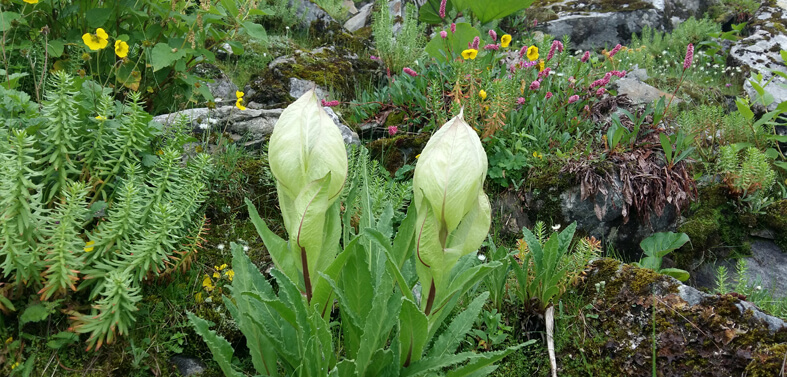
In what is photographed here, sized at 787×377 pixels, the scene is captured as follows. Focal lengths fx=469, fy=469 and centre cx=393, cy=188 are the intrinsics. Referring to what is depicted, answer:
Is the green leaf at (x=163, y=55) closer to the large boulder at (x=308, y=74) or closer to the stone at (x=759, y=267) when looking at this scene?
the large boulder at (x=308, y=74)

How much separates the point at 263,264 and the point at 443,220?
1409 millimetres

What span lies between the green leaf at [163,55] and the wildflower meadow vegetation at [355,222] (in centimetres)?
1

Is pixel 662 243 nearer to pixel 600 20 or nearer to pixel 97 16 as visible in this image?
pixel 97 16

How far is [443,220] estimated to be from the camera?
1.07 metres

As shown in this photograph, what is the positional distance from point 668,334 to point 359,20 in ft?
26.1

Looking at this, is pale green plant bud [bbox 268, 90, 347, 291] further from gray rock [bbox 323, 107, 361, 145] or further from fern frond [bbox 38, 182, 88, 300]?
gray rock [bbox 323, 107, 361, 145]

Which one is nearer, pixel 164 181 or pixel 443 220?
pixel 443 220

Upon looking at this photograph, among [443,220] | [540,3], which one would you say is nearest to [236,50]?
[443,220]

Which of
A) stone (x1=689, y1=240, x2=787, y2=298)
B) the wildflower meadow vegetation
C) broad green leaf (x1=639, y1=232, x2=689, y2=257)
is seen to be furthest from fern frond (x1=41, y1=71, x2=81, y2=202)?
stone (x1=689, y1=240, x2=787, y2=298)

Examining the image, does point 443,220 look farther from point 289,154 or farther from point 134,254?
point 134,254

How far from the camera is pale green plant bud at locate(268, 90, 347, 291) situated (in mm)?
1085

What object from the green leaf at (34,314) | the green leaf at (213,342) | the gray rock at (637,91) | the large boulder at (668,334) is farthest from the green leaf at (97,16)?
the gray rock at (637,91)

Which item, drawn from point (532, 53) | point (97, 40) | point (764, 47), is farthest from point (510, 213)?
point (764, 47)

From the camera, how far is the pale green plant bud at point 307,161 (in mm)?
1085
